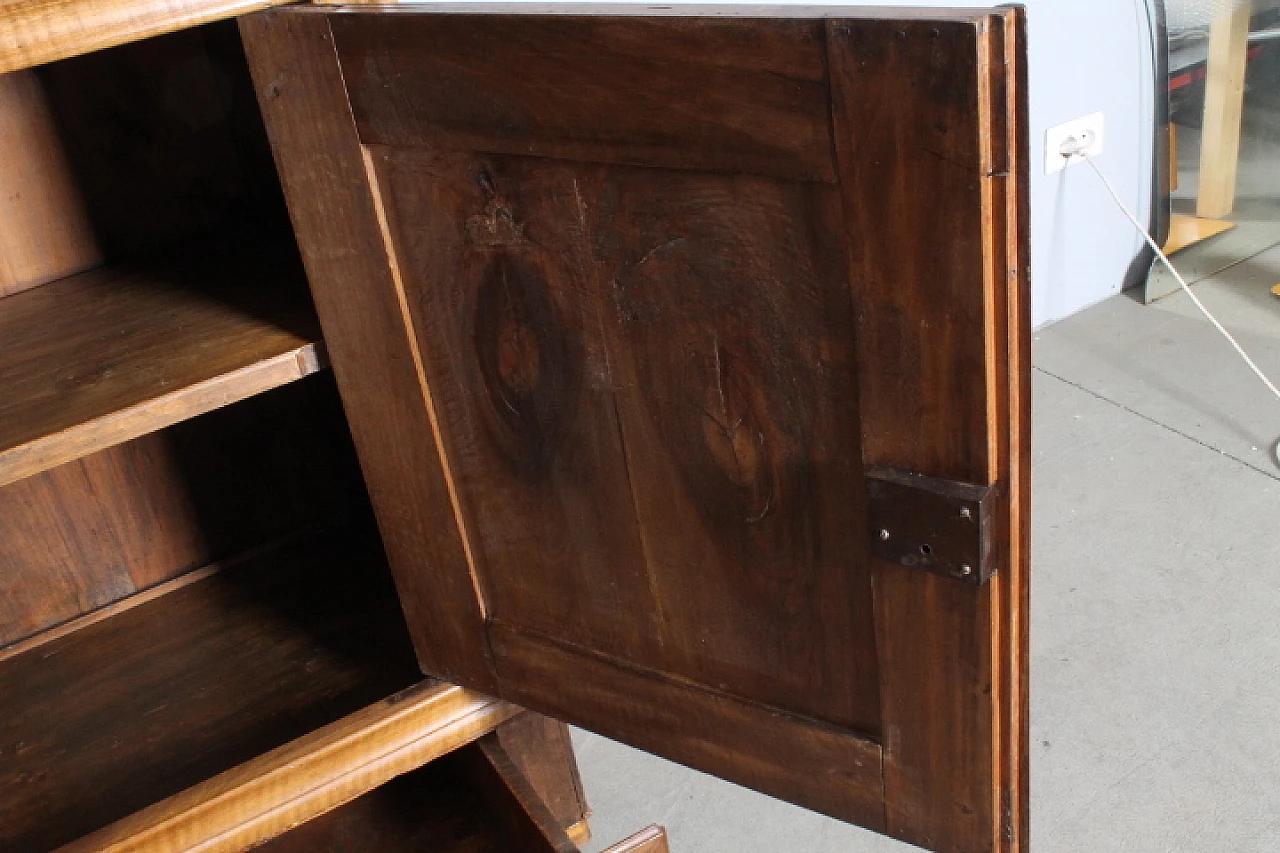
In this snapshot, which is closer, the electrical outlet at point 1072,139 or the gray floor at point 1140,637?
the gray floor at point 1140,637

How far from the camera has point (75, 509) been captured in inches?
43.1

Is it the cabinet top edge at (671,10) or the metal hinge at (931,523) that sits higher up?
the cabinet top edge at (671,10)

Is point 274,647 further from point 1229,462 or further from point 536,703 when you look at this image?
point 1229,462

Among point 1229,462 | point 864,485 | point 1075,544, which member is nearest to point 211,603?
point 864,485

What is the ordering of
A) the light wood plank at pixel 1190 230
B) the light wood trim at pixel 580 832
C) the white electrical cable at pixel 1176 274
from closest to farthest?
1. the light wood trim at pixel 580 832
2. the white electrical cable at pixel 1176 274
3. the light wood plank at pixel 1190 230

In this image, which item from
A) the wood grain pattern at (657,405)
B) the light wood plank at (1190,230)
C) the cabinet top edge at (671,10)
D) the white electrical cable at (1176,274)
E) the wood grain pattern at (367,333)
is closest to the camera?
the cabinet top edge at (671,10)

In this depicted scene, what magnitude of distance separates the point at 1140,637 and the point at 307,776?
105 centimetres

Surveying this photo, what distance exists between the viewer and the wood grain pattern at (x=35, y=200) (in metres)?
0.97

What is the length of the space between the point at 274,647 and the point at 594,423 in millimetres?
488

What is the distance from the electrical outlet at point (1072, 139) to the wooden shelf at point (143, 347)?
1517mm

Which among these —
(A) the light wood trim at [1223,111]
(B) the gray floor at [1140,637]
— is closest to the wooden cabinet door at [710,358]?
(B) the gray floor at [1140,637]

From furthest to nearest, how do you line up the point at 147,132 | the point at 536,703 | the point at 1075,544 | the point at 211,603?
1. the point at 1075,544
2. the point at 211,603
3. the point at 147,132
4. the point at 536,703

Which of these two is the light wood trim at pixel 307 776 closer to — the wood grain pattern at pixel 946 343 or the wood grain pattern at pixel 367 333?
the wood grain pattern at pixel 367 333

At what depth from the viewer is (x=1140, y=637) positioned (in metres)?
1.52
